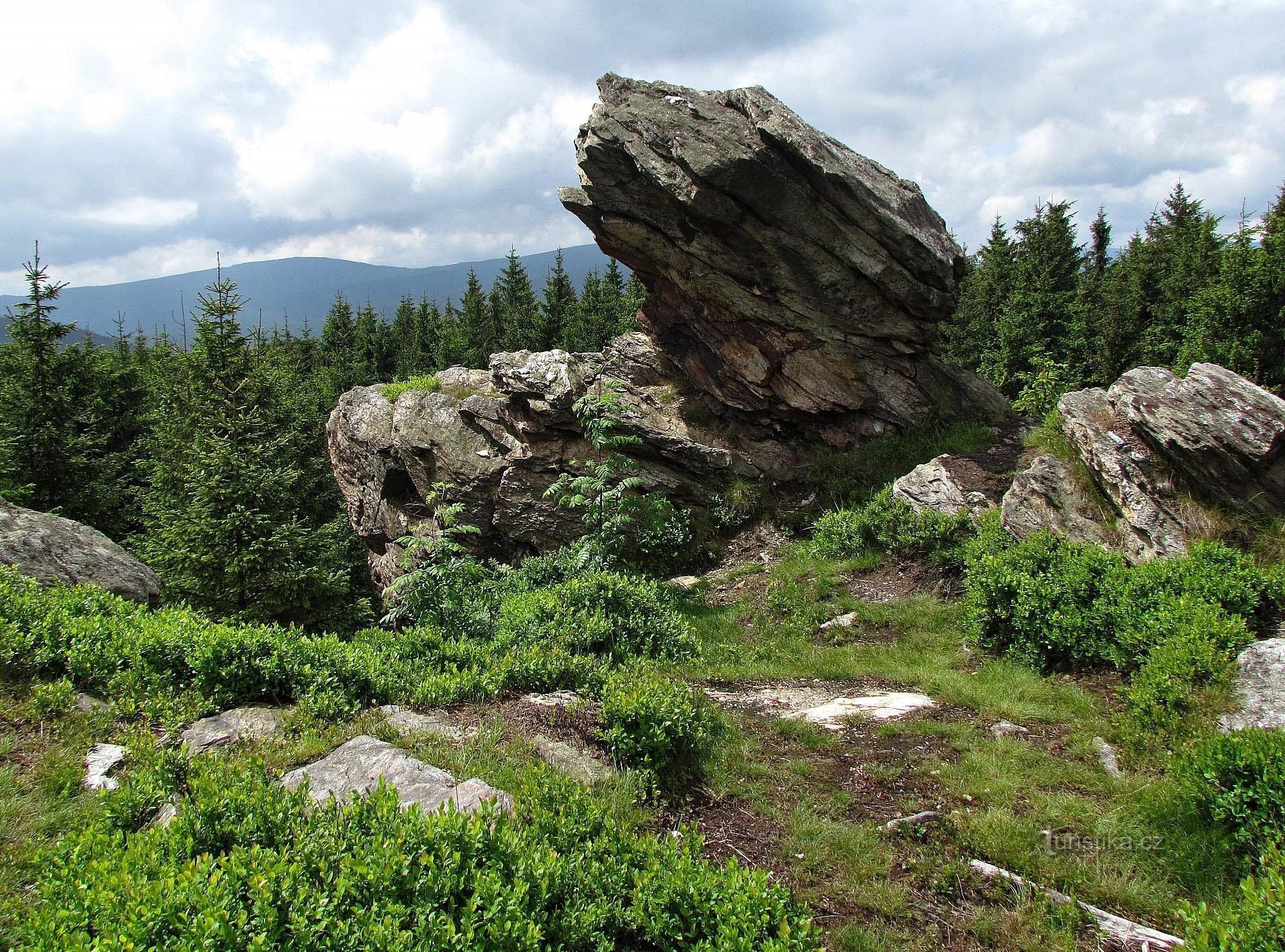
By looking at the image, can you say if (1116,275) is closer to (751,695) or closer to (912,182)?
(912,182)

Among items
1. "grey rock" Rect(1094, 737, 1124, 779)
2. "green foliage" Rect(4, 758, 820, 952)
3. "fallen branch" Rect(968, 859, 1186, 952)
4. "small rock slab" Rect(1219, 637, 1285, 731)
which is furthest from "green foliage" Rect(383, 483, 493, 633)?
"small rock slab" Rect(1219, 637, 1285, 731)

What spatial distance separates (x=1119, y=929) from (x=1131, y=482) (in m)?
8.02

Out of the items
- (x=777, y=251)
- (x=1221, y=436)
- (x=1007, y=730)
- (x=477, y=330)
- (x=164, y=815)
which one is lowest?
(x=1007, y=730)

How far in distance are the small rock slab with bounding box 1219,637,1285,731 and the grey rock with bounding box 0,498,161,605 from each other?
13657 millimetres

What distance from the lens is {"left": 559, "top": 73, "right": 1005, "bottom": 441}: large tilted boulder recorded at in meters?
14.9

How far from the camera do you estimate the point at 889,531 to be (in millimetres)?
13891

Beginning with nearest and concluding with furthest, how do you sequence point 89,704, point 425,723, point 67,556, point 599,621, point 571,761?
point 571,761
point 89,704
point 425,723
point 599,621
point 67,556

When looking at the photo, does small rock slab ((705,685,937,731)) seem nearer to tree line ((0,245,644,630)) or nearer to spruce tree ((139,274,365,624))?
spruce tree ((139,274,365,624))

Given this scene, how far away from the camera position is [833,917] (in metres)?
4.59

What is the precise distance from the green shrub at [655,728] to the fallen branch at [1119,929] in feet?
8.82

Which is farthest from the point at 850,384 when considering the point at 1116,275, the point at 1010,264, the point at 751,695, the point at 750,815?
the point at 1010,264

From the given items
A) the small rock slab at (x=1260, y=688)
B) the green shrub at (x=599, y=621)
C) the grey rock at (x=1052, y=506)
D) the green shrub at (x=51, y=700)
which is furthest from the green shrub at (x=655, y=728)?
the grey rock at (x=1052, y=506)

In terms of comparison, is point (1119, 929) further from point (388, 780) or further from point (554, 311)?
point (554, 311)

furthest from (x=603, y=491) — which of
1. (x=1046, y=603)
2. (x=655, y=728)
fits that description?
(x=1046, y=603)
